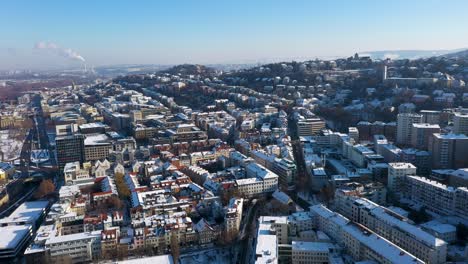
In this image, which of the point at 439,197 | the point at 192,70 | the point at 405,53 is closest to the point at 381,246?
the point at 439,197

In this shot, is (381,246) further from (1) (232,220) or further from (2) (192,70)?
(2) (192,70)

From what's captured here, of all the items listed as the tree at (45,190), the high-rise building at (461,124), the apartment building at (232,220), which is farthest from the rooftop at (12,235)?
the high-rise building at (461,124)

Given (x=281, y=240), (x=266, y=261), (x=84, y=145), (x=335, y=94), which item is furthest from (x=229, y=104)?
Answer: (x=266, y=261)

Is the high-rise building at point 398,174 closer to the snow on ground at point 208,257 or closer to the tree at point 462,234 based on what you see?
the tree at point 462,234

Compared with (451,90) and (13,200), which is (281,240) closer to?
(13,200)

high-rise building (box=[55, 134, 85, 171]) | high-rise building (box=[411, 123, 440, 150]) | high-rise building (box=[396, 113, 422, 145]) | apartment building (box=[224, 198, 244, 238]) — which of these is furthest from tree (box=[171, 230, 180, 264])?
high-rise building (box=[396, 113, 422, 145])

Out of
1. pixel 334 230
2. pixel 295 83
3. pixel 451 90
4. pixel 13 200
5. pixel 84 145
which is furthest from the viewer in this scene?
pixel 295 83

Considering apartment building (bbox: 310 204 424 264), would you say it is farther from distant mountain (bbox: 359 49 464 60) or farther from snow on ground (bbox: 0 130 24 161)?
distant mountain (bbox: 359 49 464 60)
